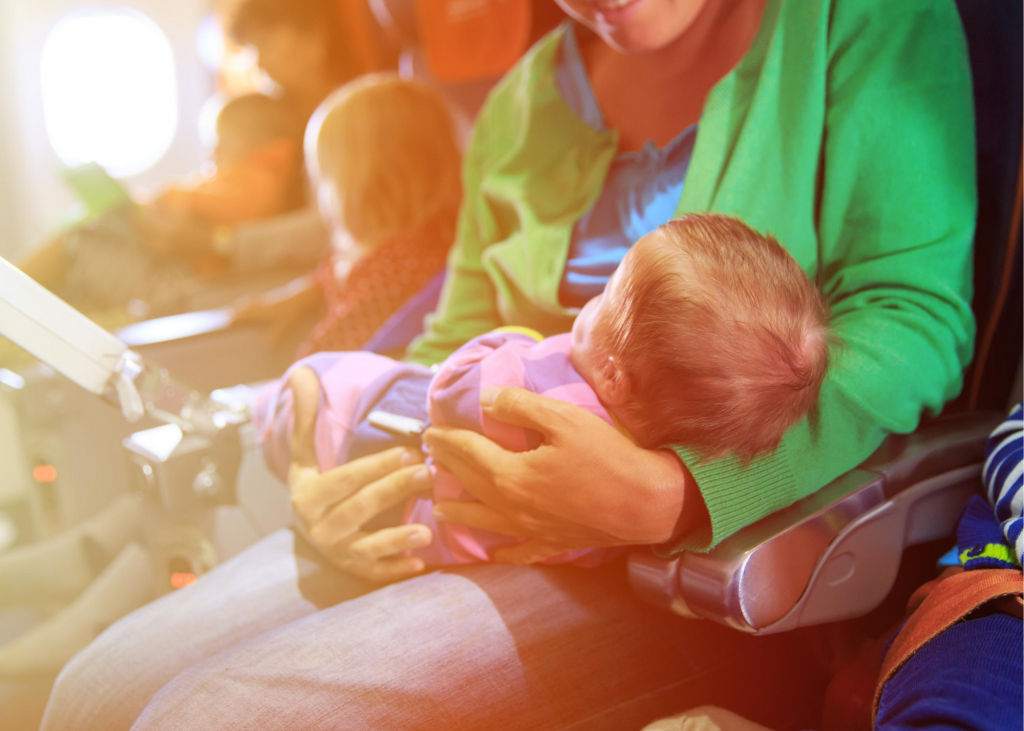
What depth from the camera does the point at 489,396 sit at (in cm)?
56

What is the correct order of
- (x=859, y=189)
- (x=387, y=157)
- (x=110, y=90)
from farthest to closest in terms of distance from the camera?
1. (x=110, y=90)
2. (x=387, y=157)
3. (x=859, y=189)

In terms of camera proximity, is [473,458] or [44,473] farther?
[44,473]

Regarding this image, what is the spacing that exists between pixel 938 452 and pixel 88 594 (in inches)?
28.0

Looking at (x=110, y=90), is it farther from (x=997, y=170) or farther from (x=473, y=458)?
(x=997, y=170)

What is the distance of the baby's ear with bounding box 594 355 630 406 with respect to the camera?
0.53 m

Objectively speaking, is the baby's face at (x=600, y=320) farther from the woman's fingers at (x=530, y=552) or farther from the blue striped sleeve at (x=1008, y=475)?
the blue striped sleeve at (x=1008, y=475)

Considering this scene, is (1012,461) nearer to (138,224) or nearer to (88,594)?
(88,594)

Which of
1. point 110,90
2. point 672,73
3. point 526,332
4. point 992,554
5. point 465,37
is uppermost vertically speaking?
point 110,90

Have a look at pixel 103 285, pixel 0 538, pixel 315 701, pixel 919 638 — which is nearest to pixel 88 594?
pixel 0 538

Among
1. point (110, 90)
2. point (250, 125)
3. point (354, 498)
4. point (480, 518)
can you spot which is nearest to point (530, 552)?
point (480, 518)

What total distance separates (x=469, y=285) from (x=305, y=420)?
0.87 feet

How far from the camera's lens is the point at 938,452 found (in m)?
0.60

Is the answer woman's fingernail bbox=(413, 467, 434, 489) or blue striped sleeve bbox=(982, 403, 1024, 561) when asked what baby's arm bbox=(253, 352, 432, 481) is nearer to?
woman's fingernail bbox=(413, 467, 434, 489)

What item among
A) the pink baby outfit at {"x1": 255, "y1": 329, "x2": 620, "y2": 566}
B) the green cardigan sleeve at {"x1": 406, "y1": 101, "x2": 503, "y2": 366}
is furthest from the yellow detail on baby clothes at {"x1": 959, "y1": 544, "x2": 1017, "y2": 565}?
the green cardigan sleeve at {"x1": 406, "y1": 101, "x2": 503, "y2": 366}
